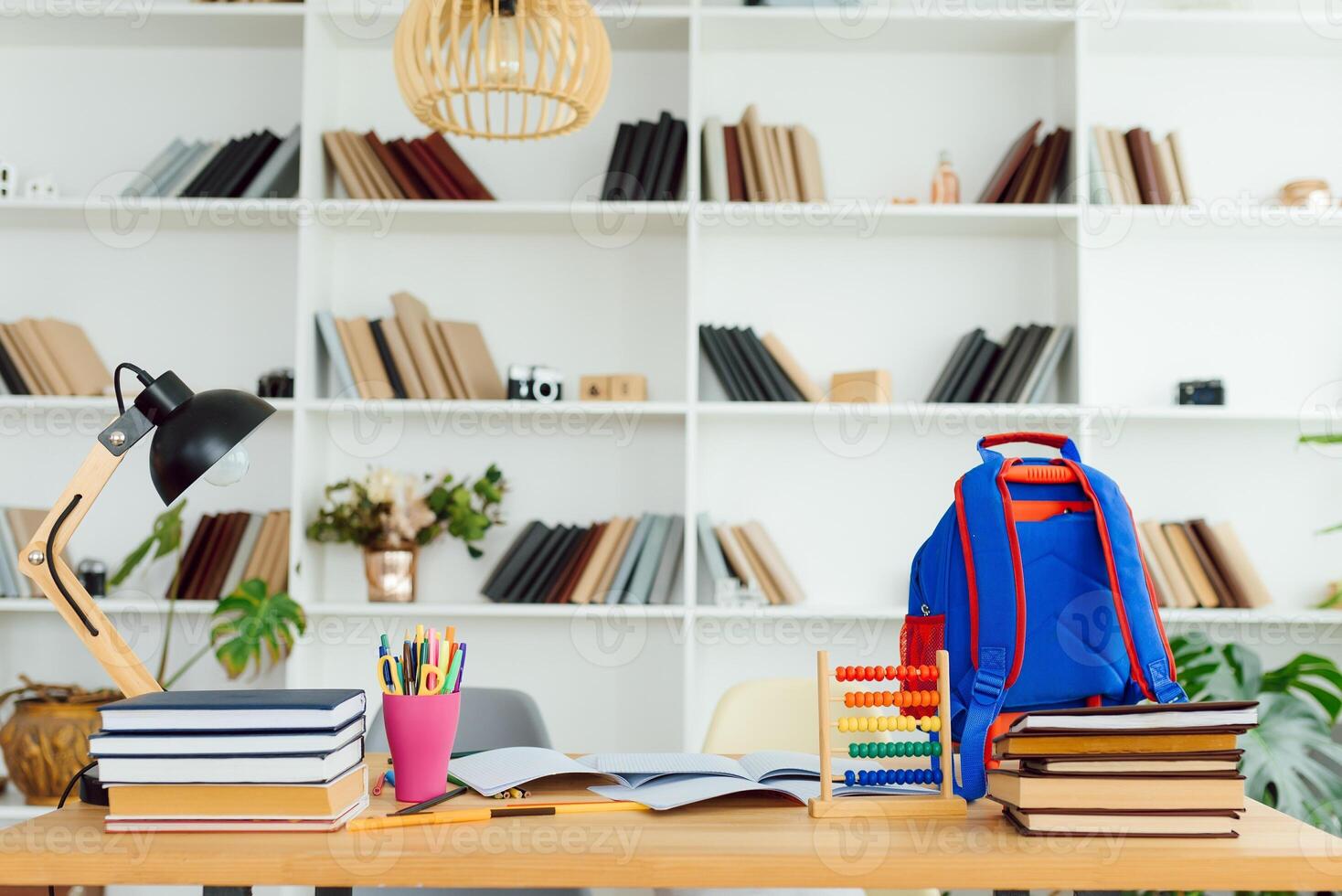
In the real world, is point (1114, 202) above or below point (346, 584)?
above

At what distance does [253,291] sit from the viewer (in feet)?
10.1

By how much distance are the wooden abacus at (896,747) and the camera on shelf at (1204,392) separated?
6.63 feet

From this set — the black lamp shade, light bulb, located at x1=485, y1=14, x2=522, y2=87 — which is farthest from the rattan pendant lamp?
the black lamp shade

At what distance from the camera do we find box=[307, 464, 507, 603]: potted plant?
9.22 ft

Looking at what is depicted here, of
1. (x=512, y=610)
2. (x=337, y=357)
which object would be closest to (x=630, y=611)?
(x=512, y=610)

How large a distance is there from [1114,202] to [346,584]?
89.1 inches

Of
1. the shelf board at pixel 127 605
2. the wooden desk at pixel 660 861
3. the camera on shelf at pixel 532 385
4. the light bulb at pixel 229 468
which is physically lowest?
the wooden desk at pixel 660 861

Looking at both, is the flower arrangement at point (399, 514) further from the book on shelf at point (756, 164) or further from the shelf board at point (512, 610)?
the book on shelf at point (756, 164)

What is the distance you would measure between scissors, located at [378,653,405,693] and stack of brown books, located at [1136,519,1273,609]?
2162mm

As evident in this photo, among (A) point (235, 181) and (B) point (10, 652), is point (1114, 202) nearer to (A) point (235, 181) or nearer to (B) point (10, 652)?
Result: (A) point (235, 181)

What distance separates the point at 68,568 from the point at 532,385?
69.3 inches

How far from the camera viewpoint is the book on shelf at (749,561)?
2.82 metres

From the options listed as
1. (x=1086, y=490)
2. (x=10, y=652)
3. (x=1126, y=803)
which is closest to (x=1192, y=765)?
(x=1126, y=803)

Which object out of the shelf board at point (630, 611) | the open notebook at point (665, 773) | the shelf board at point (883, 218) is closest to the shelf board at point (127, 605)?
the shelf board at point (630, 611)
